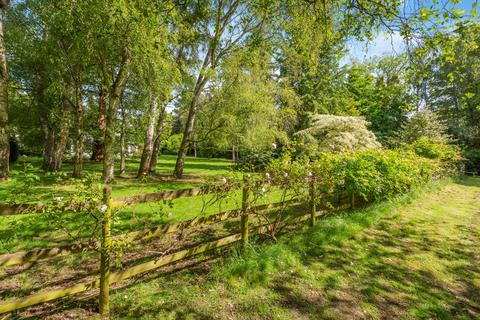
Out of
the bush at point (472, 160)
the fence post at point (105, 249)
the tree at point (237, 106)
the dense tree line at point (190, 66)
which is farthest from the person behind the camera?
the bush at point (472, 160)

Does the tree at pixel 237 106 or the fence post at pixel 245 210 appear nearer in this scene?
the fence post at pixel 245 210

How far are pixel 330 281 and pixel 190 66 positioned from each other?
43.2 ft

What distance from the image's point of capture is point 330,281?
3.92 meters

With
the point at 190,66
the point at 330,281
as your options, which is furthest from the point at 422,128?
the point at 330,281

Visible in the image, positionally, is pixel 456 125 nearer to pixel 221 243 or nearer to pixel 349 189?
pixel 349 189

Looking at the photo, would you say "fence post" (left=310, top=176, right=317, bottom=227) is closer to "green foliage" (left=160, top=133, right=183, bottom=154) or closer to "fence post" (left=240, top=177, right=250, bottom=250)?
"fence post" (left=240, top=177, right=250, bottom=250)

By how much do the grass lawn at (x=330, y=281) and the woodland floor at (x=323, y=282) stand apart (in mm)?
13

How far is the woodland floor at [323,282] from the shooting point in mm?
3193

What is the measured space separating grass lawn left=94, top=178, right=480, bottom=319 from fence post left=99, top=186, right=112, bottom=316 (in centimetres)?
17

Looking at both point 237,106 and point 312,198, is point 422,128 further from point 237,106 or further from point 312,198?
point 312,198

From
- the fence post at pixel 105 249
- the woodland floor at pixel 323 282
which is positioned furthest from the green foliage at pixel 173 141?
the fence post at pixel 105 249

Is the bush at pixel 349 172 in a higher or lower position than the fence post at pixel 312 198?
higher

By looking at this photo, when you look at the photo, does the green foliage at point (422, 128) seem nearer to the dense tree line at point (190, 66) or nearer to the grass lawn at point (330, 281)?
the dense tree line at point (190, 66)

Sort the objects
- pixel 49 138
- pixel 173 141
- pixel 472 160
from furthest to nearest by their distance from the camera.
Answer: pixel 173 141 < pixel 472 160 < pixel 49 138
